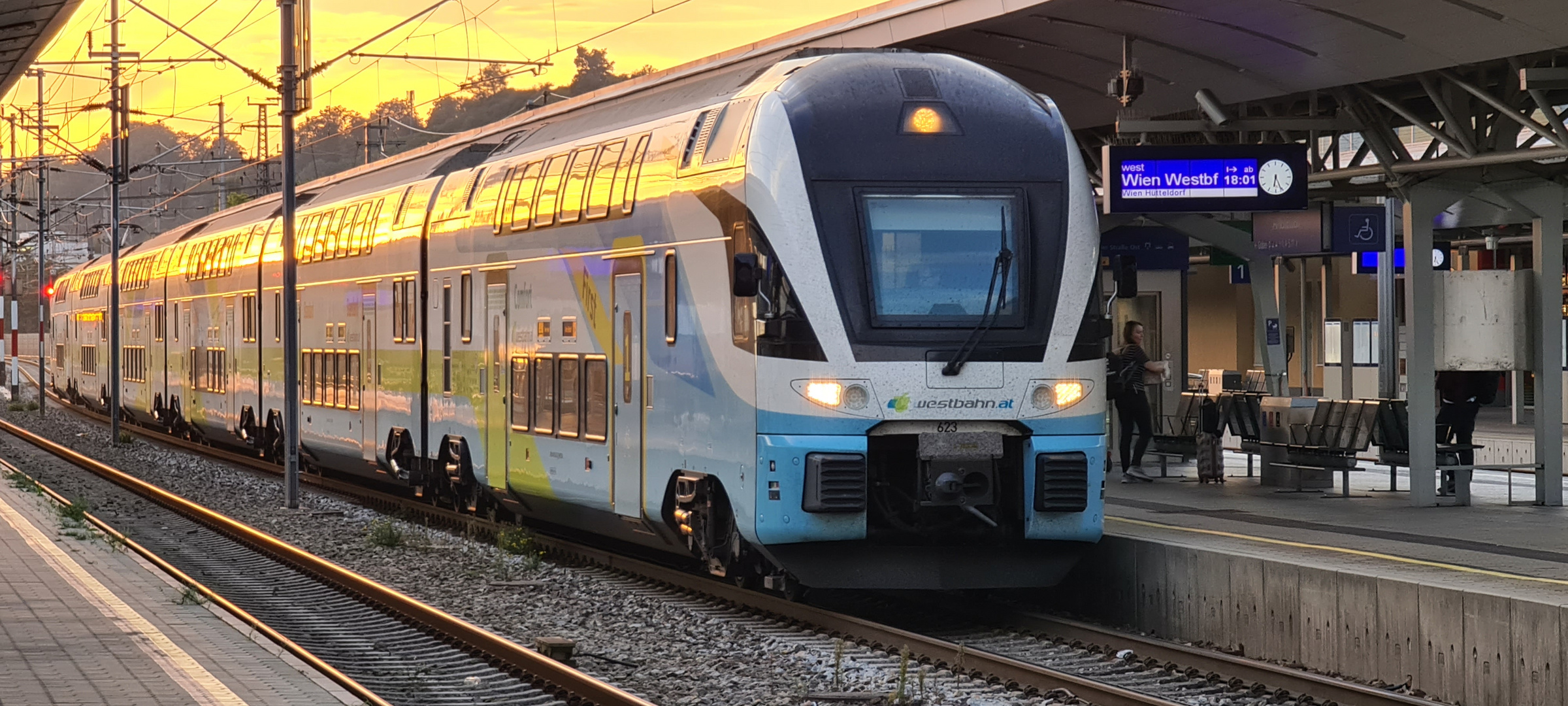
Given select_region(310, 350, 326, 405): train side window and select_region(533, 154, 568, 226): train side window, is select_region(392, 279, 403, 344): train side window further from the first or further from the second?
select_region(533, 154, 568, 226): train side window

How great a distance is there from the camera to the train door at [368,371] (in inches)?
826

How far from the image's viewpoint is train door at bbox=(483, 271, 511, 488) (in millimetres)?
16500

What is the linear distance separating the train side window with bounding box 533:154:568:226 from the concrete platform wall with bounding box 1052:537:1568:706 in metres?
5.26

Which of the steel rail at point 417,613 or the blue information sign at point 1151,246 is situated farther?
the blue information sign at point 1151,246

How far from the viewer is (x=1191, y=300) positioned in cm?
5316

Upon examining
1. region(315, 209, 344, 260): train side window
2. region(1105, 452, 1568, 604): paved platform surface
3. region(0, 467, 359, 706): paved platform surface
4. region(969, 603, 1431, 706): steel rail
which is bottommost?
region(969, 603, 1431, 706): steel rail

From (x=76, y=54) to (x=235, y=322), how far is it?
11610mm

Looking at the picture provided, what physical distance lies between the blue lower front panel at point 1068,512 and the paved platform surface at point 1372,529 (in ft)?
2.96

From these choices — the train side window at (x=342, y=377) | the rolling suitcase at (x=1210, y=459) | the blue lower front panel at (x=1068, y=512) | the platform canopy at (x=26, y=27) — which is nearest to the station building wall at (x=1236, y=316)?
the rolling suitcase at (x=1210, y=459)

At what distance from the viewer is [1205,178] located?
658 inches

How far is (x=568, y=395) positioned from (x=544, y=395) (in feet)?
2.11

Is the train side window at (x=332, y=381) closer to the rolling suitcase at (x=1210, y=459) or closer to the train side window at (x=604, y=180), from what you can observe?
the train side window at (x=604, y=180)

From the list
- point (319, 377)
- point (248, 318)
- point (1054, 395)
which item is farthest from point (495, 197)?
point (248, 318)

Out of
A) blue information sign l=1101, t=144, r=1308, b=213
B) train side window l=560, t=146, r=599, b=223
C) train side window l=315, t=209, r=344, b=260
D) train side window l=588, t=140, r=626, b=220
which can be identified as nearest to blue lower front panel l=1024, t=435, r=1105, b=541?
train side window l=588, t=140, r=626, b=220
